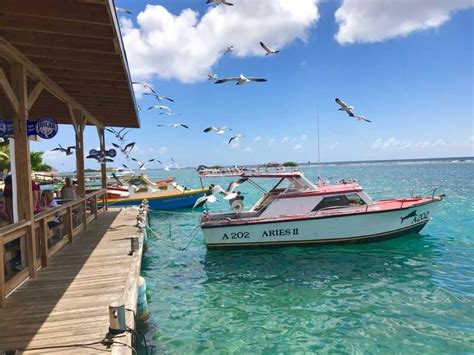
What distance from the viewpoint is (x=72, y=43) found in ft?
18.3

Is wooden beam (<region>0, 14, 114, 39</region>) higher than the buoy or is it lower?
higher

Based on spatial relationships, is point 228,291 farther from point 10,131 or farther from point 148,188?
point 148,188

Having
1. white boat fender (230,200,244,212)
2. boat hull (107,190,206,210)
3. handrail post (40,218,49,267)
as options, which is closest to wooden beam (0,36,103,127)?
handrail post (40,218,49,267)

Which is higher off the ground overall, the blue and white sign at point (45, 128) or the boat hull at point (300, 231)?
the blue and white sign at point (45, 128)

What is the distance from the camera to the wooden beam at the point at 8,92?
5.17m

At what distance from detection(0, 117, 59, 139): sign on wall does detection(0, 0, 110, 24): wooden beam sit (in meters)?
2.08

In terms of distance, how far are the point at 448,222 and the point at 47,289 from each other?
1569 centimetres

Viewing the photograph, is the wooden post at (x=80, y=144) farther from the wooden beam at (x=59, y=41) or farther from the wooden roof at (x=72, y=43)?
the wooden beam at (x=59, y=41)

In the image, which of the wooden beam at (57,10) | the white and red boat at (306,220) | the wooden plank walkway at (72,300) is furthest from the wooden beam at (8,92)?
the white and red boat at (306,220)

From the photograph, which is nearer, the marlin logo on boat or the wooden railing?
the wooden railing

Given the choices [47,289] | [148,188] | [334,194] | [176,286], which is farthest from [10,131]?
[148,188]

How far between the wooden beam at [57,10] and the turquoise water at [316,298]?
4.43 m

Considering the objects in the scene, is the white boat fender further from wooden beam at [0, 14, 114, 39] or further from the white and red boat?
wooden beam at [0, 14, 114, 39]

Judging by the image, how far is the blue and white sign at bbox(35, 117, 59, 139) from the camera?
712 centimetres
